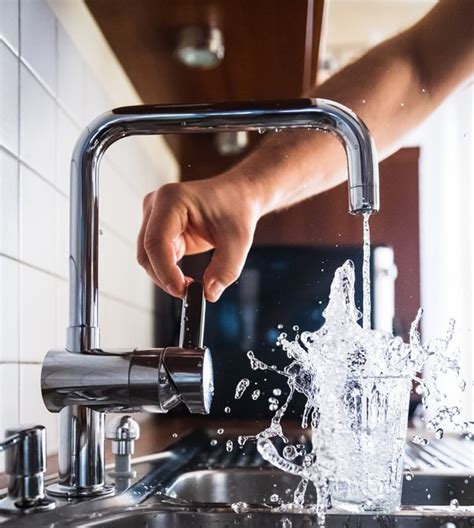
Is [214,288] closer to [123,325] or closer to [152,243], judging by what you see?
[152,243]

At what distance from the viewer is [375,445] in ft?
2.42

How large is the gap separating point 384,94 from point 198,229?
1.29 ft

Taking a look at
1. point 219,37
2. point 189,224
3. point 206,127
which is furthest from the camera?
point 219,37

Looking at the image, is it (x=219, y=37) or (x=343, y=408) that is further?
(x=219, y=37)

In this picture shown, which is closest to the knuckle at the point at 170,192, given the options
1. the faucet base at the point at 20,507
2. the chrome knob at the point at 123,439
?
the chrome knob at the point at 123,439

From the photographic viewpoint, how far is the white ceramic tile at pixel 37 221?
0.91 metres

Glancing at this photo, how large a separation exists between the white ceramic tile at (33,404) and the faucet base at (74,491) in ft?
0.56

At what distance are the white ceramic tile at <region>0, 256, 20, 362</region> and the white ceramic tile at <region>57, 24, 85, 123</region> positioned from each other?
26 centimetres

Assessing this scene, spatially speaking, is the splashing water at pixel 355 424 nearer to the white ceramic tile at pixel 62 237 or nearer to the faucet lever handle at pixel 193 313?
the faucet lever handle at pixel 193 313

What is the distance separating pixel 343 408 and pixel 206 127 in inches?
10.6

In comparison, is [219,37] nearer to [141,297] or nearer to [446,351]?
[141,297]

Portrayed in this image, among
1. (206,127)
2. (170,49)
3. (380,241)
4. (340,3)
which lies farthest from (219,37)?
(206,127)

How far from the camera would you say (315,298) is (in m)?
1.22

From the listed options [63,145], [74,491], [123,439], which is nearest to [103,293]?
[63,145]
